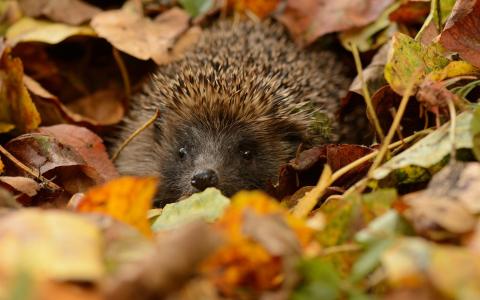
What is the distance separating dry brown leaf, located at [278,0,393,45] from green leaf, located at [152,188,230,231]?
129 centimetres

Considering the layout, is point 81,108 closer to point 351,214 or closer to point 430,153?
point 430,153

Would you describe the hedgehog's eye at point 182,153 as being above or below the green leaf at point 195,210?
below

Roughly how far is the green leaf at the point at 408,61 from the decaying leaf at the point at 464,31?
62 millimetres

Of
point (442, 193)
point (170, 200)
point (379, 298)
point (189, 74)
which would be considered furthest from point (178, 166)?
point (379, 298)

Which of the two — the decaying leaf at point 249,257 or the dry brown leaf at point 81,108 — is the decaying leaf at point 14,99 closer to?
the dry brown leaf at point 81,108

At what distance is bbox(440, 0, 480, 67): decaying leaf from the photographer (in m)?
2.13

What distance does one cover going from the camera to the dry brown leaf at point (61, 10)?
3080 millimetres

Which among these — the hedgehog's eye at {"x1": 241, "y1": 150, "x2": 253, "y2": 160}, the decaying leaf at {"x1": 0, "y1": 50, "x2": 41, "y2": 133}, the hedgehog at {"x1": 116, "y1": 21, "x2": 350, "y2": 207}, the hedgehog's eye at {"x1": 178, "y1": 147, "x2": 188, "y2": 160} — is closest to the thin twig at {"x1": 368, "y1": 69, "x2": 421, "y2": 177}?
the hedgehog at {"x1": 116, "y1": 21, "x2": 350, "y2": 207}

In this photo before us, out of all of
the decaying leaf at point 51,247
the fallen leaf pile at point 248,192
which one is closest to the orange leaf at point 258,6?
the fallen leaf pile at point 248,192

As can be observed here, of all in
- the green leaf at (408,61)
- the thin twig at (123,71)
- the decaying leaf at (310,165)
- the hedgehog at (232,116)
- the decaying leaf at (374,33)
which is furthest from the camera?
the thin twig at (123,71)

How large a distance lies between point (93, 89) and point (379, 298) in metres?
2.21

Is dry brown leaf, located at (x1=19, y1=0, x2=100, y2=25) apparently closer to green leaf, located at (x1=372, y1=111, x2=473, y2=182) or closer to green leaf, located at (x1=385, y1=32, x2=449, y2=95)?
green leaf, located at (x1=385, y1=32, x2=449, y2=95)

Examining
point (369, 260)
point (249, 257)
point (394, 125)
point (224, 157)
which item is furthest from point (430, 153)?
point (224, 157)

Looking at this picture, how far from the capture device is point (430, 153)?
75.1 inches
